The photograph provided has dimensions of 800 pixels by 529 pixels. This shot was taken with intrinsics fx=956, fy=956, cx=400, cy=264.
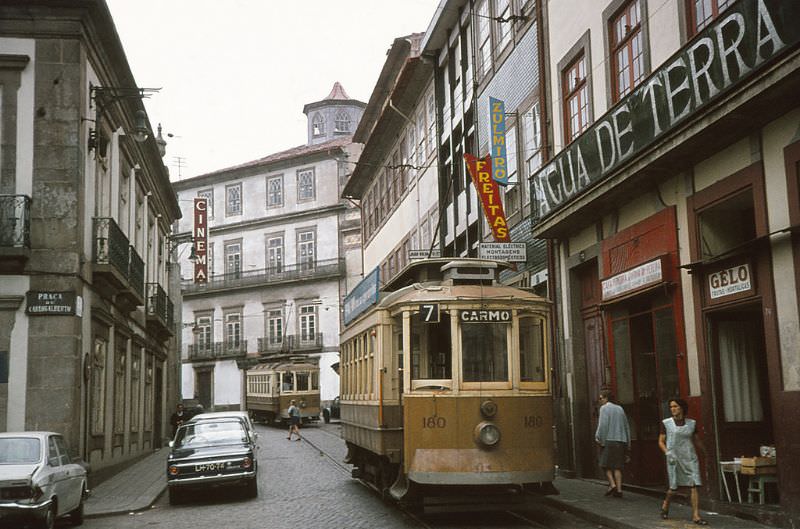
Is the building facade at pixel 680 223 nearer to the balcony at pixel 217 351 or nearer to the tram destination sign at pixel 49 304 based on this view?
the tram destination sign at pixel 49 304

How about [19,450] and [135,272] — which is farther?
[135,272]

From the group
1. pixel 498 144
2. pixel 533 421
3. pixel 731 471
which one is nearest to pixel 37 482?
pixel 533 421

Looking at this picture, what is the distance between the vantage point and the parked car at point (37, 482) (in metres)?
11.5

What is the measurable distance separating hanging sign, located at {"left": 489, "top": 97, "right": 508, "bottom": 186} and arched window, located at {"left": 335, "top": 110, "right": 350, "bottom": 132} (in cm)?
4980

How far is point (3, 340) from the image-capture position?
55.9 ft

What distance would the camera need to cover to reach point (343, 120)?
6975 centimetres

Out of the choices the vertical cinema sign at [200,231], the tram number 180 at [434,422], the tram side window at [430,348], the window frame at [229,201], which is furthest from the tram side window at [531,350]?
the window frame at [229,201]

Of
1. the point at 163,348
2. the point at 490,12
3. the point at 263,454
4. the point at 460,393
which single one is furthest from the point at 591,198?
the point at 163,348

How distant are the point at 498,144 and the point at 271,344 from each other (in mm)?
44049

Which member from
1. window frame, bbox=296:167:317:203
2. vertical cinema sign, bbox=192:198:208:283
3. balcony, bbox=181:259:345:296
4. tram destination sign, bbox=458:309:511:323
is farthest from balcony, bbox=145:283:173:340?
window frame, bbox=296:167:317:203

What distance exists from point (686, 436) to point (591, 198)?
202 inches

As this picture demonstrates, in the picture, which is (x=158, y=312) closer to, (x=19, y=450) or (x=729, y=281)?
(x=19, y=450)

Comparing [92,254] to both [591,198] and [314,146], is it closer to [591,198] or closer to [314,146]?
[591,198]

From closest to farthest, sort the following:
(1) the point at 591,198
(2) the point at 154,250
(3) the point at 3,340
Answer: (1) the point at 591,198 < (3) the point at 3,340 < (2) the point at 154,250
